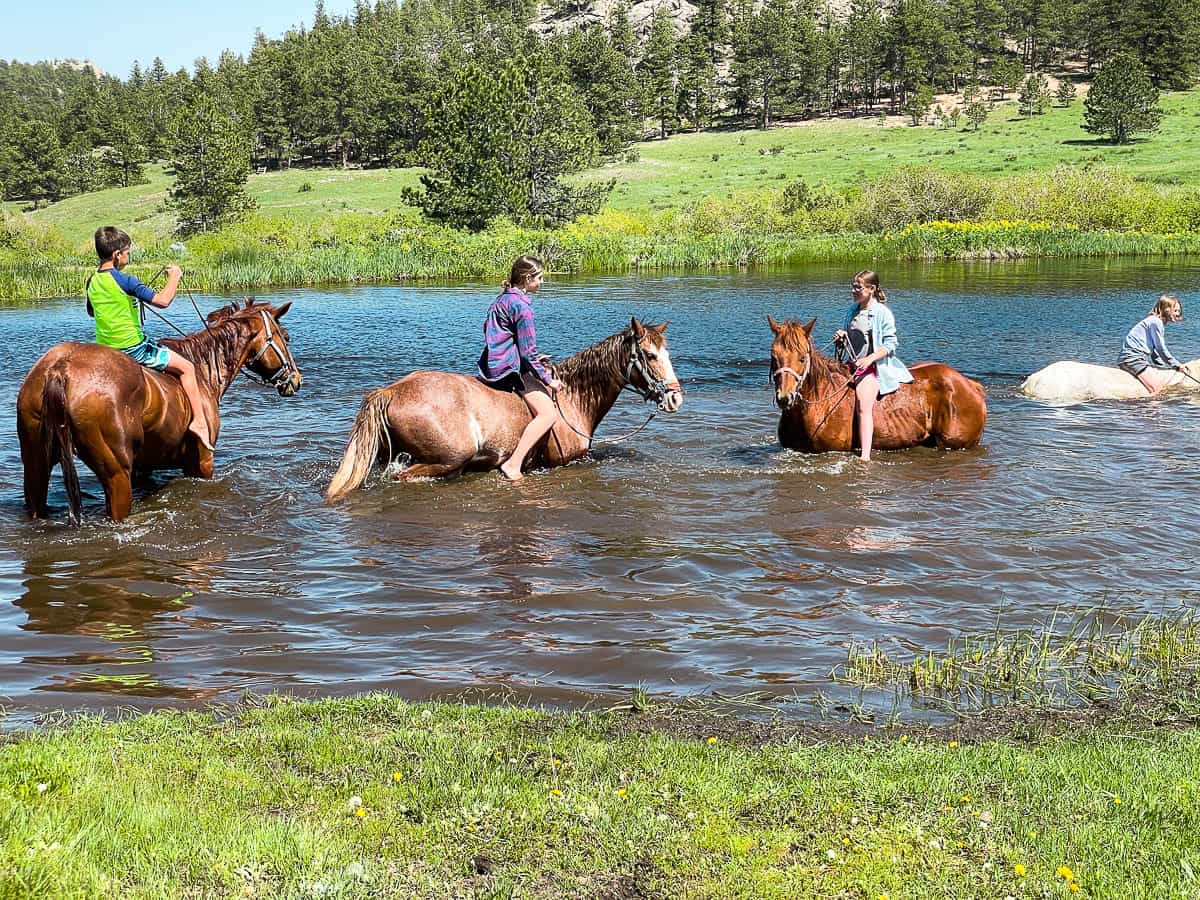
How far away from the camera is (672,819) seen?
4227 mm

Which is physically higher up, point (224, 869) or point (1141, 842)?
point (224, 869)

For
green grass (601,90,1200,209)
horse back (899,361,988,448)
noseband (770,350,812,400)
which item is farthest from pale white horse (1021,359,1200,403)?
green grass (601,90,1200,209)

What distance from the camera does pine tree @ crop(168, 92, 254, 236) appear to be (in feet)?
224

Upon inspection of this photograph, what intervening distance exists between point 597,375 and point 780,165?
258 ft

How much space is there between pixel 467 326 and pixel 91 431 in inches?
697

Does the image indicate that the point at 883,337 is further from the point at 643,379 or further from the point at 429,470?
the point at 429,470

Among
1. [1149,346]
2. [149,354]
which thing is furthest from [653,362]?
[1149,346]

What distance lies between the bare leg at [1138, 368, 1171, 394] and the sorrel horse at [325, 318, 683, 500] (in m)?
9.32

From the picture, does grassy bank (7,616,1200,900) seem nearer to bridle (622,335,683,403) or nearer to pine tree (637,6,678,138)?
bridle (622,335,683,403)

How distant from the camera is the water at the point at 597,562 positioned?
6.48 m

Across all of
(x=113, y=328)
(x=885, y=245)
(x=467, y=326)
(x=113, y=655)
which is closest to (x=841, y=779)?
(x=113, y=655)

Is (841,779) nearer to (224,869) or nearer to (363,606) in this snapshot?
(224,869)

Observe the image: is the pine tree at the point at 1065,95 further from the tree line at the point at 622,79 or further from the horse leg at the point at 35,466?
the horse leg at the point at 35,466

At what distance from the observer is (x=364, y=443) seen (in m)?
10.1
